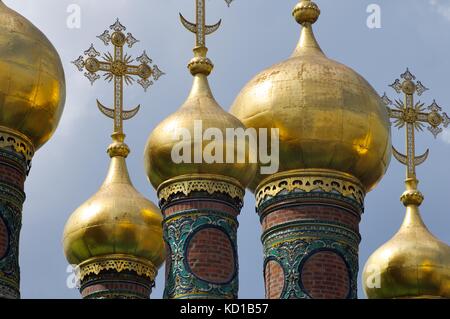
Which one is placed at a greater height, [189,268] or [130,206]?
[130,206]

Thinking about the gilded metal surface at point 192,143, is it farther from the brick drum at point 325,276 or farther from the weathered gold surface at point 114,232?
the weathered gold surface at point 114,232

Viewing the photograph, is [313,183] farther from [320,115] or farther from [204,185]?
[204,185]

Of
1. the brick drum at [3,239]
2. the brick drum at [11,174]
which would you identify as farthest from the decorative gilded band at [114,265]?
the brick drum at [3,239]

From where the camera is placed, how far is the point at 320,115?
98.6 ft

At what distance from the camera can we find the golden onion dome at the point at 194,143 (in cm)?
2908

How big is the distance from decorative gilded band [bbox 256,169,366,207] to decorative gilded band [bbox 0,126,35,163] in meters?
3.40

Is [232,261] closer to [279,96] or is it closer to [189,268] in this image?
[189,268]

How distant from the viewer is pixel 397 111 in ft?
109

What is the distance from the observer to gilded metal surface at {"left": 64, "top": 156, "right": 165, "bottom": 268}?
32562mm

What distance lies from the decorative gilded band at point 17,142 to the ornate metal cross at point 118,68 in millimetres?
3623

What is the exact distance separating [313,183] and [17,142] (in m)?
4.06
